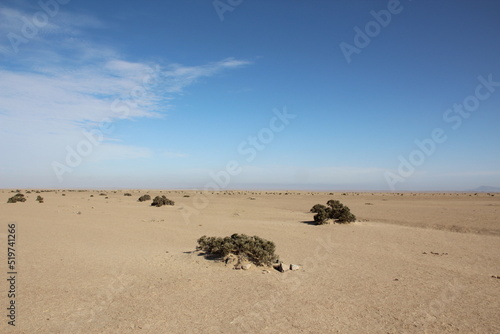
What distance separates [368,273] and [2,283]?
33.8 ft

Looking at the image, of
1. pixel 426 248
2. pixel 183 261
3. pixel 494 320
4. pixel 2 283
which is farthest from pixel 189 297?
pixel 426 248

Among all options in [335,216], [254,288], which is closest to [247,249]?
[254,288]

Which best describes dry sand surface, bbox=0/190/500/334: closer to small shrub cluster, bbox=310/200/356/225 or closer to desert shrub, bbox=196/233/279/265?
desert shrub, bbox=196/233/279/265

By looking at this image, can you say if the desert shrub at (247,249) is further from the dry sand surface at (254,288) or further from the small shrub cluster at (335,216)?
the small shrub cluster at (335,216)

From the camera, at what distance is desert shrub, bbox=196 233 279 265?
9867 mm

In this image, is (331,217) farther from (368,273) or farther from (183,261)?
(183,261)

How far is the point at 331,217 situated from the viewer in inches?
850

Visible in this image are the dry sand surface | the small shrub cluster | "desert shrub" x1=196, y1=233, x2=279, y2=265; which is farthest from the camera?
the small shrub cluster

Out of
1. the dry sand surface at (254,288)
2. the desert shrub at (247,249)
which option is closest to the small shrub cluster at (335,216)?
the dry sand surface at (254,288)

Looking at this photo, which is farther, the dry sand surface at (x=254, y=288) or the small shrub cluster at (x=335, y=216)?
the small shrub cluster at (x=335, y=216)

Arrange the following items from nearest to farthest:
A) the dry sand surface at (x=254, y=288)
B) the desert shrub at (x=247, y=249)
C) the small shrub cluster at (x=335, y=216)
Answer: the dry sand surface at (x=254, y=288), the desert shrub at (x=247, y=249), the small shrub cluster at (x=335, y=216)

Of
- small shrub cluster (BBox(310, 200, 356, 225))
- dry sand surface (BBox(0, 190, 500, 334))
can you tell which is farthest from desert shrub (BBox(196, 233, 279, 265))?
small shrub cluster (BBox(310, 200, 356, 225))

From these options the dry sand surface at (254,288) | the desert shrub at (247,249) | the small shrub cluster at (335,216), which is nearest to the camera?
the dry sand surface at (254,288)

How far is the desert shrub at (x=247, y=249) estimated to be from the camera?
9.87 m
